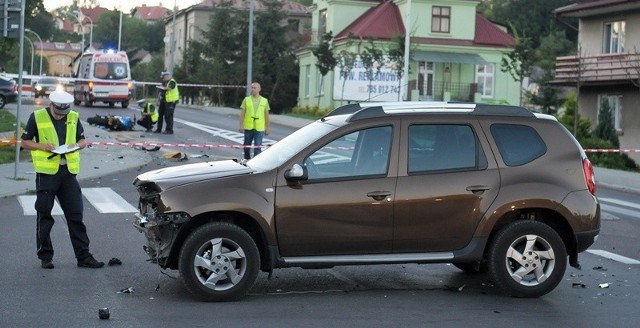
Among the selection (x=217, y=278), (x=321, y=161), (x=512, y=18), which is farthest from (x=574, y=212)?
(x=512, y=18)

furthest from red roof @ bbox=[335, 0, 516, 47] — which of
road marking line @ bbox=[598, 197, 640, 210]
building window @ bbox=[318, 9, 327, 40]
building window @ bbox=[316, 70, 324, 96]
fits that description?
road marking line @ bbox=[598, 197, 640, 210]

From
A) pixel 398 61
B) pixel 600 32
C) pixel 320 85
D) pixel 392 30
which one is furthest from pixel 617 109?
pixel 320 85

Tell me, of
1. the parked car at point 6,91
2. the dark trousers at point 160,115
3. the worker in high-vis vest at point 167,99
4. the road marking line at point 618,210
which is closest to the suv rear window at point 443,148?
the road marking line at point 618,210

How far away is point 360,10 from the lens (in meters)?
65.9

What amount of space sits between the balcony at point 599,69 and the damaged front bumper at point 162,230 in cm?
3058

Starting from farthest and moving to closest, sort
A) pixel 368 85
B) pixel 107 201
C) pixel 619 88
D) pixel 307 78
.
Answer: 1. pixel 307 78
2. pixel 368 85
3. pixel 619 88
4. pixel 107 201

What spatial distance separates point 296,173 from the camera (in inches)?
364

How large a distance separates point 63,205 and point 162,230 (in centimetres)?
208

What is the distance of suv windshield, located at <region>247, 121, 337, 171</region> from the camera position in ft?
31.5

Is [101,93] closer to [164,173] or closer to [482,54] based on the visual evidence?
[482,54]

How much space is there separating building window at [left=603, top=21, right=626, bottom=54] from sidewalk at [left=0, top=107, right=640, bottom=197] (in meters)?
12.8

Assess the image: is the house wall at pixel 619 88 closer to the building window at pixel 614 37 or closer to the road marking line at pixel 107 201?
the building window at pixel 614 37

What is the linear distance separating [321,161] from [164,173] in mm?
1396

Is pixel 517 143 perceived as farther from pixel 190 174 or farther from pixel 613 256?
pixel 613 256
